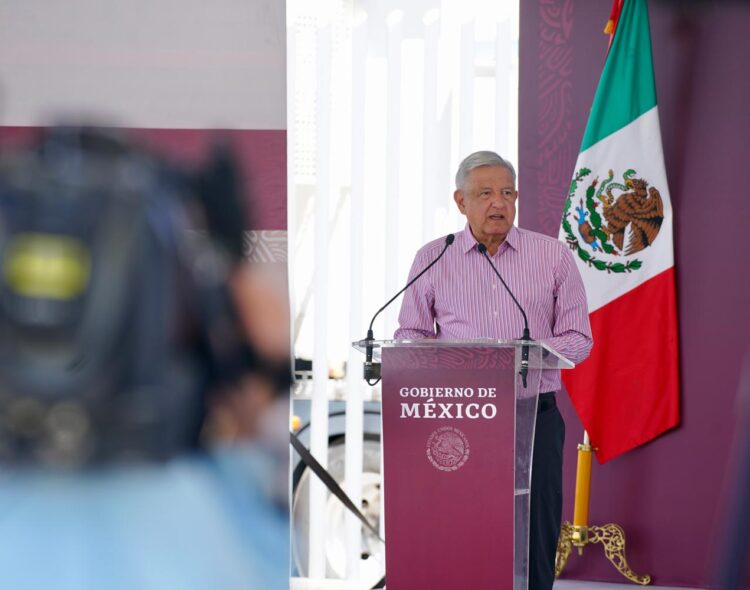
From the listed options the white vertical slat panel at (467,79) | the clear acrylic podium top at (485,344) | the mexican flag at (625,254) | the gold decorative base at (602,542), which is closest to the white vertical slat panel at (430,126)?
Result: the white vertical slat panel at (467,79)

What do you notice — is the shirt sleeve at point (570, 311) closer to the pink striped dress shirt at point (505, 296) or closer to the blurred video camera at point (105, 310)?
the pink striped dress shirt at point (505, 296)

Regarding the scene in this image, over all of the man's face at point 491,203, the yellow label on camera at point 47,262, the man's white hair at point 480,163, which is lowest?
the yellow label on camera at point 47,262

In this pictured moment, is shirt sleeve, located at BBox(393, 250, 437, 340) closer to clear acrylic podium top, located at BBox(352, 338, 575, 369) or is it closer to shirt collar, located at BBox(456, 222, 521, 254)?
shirt collar, located at BBox(456, 222, 521, 254)

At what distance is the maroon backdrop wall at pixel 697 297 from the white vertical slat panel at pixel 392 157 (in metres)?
1.01

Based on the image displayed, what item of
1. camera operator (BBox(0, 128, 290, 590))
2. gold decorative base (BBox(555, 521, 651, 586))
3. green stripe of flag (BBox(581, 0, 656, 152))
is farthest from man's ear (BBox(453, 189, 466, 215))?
gold decorative base (BBox(555, 521, 651, 586))

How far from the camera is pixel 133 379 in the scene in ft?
7.51

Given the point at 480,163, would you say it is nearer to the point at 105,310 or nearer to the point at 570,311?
the point at 570,311

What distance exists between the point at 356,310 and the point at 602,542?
1.32 meters

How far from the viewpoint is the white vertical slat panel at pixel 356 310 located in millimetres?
4016

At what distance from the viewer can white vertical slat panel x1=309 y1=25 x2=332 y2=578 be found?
4.01 metres

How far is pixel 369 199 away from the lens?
407 centimetres

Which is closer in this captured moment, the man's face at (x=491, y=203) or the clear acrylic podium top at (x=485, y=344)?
the clear acrylic podium top at (x=485, y=344)

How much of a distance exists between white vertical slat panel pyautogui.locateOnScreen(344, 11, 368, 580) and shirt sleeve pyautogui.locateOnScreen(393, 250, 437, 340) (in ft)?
3.55

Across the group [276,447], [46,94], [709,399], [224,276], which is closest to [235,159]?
[224,276]
